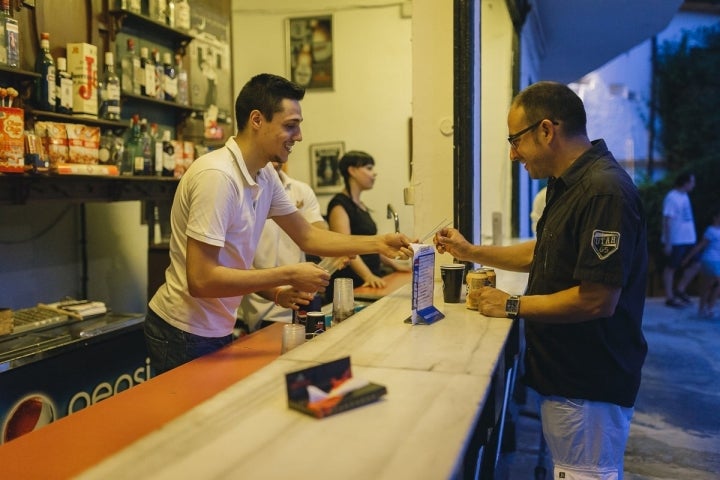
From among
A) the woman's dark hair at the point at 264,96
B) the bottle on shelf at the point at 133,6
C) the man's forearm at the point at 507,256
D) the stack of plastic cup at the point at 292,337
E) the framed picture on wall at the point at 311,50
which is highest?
the framed picture on wall at the point at 311,50

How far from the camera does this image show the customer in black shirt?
169 centimetres

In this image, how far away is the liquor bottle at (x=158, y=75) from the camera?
3843 mm

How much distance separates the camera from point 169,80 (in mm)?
3943

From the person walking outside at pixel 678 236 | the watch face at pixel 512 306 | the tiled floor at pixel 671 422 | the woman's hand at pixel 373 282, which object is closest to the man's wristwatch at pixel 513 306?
the watch face at pixel 512 306

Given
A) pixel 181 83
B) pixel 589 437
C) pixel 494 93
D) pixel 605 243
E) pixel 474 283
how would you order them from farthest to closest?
1. pixel 494 93
2. pixel 181 83
3. pixel 474 283
4. pixel 589 437
5. pixel 605 243

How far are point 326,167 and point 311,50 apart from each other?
1.14 meters

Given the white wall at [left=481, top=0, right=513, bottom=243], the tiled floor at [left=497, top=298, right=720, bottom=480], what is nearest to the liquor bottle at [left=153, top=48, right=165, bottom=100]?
the white wall at [left=481, top=0, right=513, bottom=243]

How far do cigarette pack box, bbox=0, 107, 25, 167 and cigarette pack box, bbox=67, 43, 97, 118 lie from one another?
1.43ft

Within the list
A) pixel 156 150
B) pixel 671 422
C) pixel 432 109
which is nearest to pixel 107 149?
Result: pixel 156 150

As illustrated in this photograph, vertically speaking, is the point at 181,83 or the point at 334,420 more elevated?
the point at 181,83

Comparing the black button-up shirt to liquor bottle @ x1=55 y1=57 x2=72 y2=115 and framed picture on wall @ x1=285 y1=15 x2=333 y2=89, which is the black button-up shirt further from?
framed picture on wall @ x1=285 y1=15 x2=333 y2=89

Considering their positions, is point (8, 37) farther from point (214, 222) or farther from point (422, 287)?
point (422, 287)

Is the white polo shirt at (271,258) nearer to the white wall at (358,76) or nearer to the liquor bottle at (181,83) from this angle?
the liquor bottle at (181,83)

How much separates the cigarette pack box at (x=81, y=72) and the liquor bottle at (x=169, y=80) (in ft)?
2.31
